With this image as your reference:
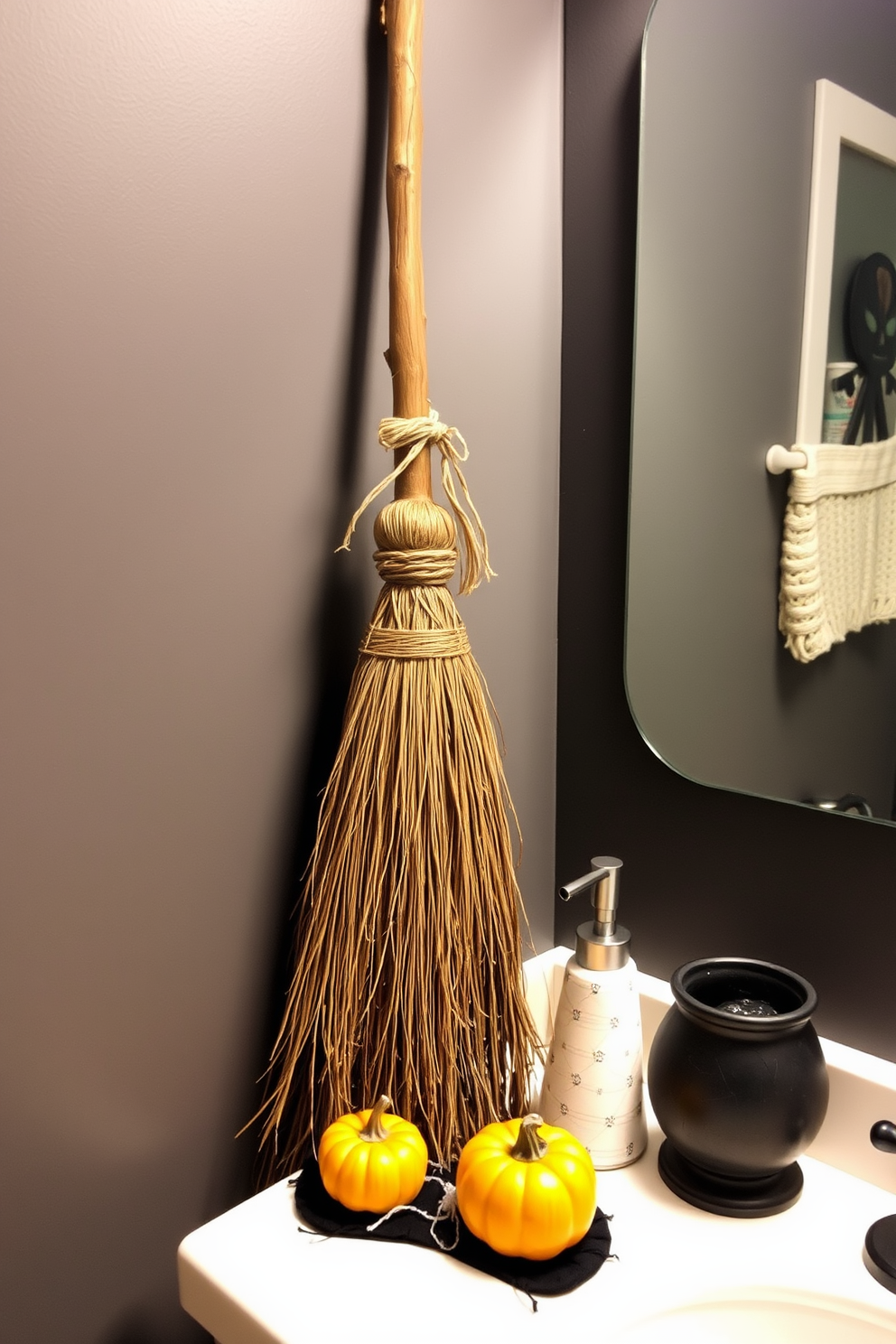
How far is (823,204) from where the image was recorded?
83cm

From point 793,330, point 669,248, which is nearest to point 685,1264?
point 793,330

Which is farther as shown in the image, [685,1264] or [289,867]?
[289,867]

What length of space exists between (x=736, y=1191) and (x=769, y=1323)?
0.29ft

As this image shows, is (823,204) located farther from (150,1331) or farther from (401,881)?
(150,1331)

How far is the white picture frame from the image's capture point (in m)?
0.79

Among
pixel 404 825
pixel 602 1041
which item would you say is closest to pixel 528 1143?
pixel 602 1041

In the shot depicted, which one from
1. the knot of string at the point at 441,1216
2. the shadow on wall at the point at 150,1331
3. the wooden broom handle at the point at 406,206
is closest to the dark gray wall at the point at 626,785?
the wooden broom handle at the point at 406,206

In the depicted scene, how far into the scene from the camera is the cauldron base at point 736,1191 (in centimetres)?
80

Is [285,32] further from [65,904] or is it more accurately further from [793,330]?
[65,904]

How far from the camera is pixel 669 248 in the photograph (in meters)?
0.95

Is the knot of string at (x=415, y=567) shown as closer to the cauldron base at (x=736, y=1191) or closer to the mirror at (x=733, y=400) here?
the mirror at (x=733, y=400)

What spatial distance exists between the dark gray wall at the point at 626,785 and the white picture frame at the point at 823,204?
0.19 m

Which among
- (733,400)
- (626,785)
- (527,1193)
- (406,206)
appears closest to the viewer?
(527,1193)

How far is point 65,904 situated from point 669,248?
0.77 m
